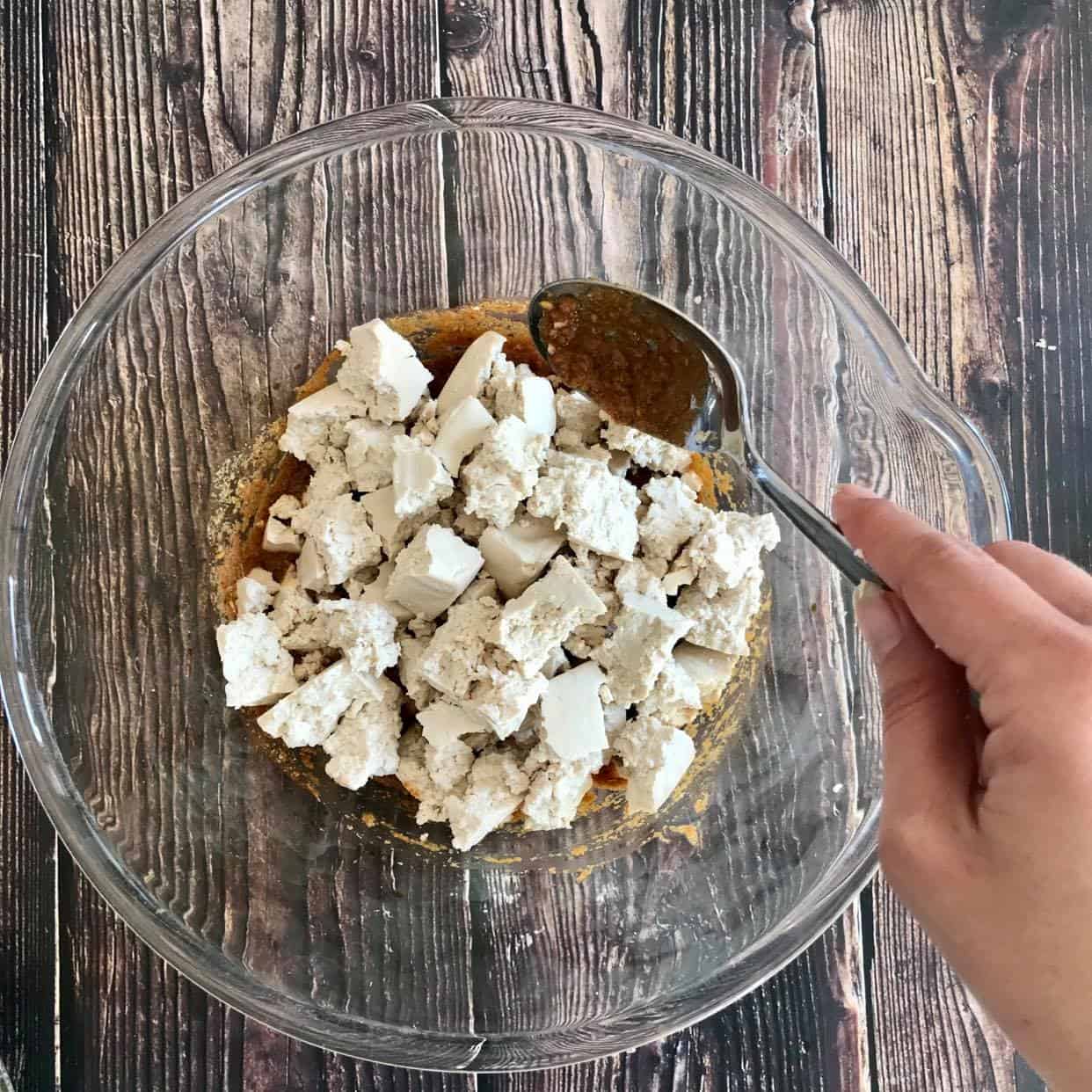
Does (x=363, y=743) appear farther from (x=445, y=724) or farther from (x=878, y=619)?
(x=878, y=619)

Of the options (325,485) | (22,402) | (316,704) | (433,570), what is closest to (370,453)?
(325,485)

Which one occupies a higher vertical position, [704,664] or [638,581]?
[638,581]

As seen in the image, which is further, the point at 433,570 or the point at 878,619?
the point at 433,570

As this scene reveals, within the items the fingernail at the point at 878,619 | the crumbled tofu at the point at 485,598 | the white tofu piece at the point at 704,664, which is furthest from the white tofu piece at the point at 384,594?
the fingernail at the point at 878,619

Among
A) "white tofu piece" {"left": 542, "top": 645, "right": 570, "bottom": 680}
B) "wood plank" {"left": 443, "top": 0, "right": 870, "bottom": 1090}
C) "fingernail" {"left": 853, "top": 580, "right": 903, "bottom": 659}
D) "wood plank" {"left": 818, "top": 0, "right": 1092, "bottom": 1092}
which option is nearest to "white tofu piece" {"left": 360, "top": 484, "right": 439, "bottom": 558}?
"white tofu piece" {"left": 542, "top": 645, "right": 570, "bottom": 680}

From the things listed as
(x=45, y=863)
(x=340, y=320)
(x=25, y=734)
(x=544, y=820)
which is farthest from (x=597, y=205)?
(x=45, y=863)

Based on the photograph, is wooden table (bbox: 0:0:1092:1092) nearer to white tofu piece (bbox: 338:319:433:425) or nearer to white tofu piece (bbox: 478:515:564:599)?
white tofu piece (bbox: 338:319:433:425)

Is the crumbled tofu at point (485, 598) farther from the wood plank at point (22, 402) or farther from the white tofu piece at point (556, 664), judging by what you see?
the wood plank at point (22, 402)
